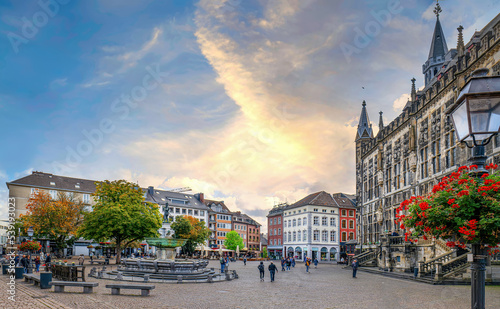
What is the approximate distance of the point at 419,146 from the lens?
36906 millimetres

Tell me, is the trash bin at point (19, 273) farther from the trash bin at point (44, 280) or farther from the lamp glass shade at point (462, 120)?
the lamp glass shade at point (462, 120)

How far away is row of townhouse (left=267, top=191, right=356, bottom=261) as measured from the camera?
81.6m

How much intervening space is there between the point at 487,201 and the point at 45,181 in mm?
84331

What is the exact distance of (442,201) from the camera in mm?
6770

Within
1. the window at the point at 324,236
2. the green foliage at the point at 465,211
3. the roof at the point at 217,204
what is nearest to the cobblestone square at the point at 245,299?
the green foliage at the point at 465,211

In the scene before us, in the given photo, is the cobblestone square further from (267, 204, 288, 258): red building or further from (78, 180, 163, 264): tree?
(267, 204, 288, 258): red building

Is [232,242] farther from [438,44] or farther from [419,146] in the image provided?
[419,146]

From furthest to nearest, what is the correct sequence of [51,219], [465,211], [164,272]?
[51,219] < [164,272] < [465,211]

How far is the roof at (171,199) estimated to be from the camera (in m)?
95.9

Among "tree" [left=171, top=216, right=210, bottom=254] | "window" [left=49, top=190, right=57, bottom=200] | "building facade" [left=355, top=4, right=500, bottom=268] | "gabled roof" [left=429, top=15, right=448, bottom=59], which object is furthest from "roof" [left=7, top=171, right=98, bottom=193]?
"gabled roof" [left=429, top=15, right=448, bottom=59]

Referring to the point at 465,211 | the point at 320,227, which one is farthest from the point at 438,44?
the point at 465,211

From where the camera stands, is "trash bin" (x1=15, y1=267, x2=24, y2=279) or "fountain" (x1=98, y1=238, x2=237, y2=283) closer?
"trash bin" (x1=15, y1=267, x2=24, y2=279)

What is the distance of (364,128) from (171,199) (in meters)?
54.1

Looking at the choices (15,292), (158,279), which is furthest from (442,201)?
(158,279)
